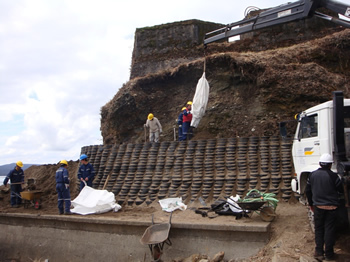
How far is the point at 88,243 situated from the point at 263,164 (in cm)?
497

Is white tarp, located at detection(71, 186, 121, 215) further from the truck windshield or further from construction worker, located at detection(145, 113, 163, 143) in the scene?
the truck windshield

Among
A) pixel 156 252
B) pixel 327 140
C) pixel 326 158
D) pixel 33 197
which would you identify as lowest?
pixel 156 252

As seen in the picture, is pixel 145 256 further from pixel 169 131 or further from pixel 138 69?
pixel 138 69

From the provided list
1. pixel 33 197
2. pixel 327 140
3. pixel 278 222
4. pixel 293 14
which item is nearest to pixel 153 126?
pixel 33 197

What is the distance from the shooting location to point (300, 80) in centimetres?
1301

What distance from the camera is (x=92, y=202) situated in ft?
32.1

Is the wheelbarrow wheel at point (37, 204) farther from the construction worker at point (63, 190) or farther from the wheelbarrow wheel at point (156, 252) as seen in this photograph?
the wheelbarrow wheel at point (156, 252)

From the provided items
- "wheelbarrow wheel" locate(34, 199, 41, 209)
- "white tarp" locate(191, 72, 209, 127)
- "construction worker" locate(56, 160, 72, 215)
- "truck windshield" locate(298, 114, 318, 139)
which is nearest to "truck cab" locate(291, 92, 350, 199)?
"truck windshield" locate(298, 114, 318, 139)

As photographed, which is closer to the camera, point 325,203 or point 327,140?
point 325,203

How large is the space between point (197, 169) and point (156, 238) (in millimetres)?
2978

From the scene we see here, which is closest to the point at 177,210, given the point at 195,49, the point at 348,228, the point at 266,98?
the point at 348,228

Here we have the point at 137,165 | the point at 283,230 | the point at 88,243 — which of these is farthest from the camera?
the point at 137,165

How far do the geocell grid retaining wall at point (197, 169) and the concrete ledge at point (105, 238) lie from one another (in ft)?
5.77

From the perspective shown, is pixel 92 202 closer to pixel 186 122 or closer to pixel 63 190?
pixel 63 190
